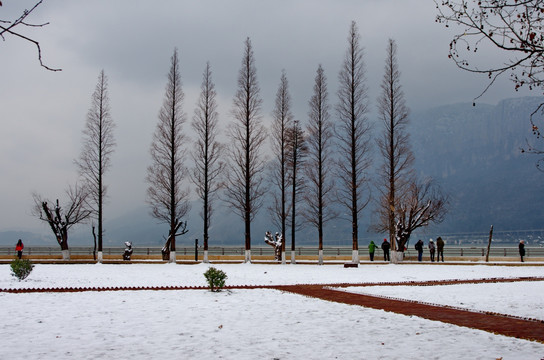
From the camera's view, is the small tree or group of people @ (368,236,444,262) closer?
group of people @ (368,236,444,262)

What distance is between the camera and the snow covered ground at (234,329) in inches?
310

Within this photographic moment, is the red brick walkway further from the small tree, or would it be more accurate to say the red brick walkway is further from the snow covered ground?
the small tree

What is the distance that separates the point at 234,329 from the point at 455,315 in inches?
189

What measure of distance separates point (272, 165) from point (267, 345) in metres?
32.5

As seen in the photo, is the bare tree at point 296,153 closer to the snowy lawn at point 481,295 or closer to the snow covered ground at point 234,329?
the snowy lawn at point 481,295

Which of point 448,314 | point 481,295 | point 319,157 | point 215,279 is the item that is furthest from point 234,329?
point 319,157

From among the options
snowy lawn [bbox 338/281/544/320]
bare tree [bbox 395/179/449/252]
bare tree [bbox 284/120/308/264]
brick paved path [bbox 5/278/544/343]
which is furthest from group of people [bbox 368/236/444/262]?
brick paved path [bbox 5/278/544/343]

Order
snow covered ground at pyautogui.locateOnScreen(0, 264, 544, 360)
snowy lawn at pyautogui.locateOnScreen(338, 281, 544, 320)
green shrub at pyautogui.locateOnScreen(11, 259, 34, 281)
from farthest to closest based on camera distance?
green shrub at pyautogui.locateOnScreen(11, 259, 34, 281), snowy lawn at pyautogui.locateOnScreen(338, 281, 544, 320), snow covered ground at pyautogui.locateOnScreen(0, 264, 544, 360)

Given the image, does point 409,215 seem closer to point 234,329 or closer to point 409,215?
point 409,215

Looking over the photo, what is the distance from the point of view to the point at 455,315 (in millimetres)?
11156

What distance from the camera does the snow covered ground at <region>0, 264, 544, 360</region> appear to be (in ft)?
25.9

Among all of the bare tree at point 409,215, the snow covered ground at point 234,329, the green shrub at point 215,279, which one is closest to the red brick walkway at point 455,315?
the snow covered ground at point 234,329

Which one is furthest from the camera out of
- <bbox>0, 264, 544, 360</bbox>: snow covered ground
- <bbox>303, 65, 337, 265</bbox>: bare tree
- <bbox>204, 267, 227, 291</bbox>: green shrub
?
<bbox>303, 65, 337, 265</bbox>: bare tree

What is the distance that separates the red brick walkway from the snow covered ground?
52 centimetres
